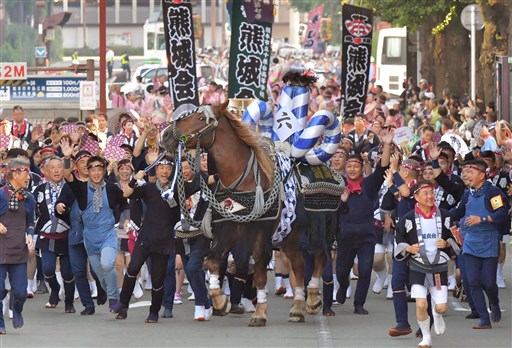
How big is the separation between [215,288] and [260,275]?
46 cm

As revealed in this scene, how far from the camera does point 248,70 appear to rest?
2436 centimetres

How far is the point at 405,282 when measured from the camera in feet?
41.5

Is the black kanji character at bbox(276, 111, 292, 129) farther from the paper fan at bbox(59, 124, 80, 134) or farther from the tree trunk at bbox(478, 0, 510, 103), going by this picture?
the tree trunk at bbox(478, 0, 510, 103)

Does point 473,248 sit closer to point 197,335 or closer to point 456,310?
point 456,310

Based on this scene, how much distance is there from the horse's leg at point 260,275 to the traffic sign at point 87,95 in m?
15.3

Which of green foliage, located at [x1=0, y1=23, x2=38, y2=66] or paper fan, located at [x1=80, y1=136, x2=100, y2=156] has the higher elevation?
green foliage, located at [x1=0, y1=23, x2=38, y2=66]

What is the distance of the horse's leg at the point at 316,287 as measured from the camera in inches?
555

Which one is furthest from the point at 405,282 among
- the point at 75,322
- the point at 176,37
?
the point at 176,37

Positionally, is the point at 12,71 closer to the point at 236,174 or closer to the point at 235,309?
the point at 235,309

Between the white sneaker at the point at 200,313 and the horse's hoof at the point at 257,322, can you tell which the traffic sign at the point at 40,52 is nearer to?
the white sneaker at the point at 200,313

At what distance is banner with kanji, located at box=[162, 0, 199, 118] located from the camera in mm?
22938

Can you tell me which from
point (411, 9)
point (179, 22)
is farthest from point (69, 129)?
point (411, 9)

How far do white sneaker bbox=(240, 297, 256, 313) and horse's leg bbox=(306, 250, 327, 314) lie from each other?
27.4 inches

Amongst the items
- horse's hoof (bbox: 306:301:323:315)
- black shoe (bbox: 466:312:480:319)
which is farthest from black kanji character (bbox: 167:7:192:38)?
black shoe (bbox: 466:312:480:319)
